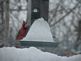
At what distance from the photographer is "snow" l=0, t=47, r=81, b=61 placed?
1.29 m

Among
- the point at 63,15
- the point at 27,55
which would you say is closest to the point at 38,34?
the point at 27,55

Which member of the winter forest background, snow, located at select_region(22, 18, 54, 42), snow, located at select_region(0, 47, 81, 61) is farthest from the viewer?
the winter forest background

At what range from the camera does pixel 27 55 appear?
1307 millimetres

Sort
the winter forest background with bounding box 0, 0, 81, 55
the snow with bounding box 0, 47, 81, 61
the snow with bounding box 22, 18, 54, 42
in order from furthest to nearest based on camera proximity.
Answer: the winter forest background with bounding box 0, 0, 81, 55 → the snow with bounding box 22, 18, 54, 42 → the snow with bounding box 0, 47, 81, 61

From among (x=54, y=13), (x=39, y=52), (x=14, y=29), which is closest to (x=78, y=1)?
(x=54, y=13)

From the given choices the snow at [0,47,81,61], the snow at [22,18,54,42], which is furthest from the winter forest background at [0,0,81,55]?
the snow at [0,47,81,61]

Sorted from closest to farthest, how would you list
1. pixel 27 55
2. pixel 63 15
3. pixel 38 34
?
pixel 27 55 < pixel 38 34 < pixel 63 15

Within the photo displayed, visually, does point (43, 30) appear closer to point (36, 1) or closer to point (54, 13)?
→ point (36, 1)

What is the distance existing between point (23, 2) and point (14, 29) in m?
0.60

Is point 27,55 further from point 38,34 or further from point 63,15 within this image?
point 63,15

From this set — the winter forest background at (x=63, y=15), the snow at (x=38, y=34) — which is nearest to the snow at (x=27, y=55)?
the snow at (x=38, y=34)

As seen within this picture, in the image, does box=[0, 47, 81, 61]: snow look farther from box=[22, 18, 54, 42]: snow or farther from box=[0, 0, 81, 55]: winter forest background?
box=[0, 0, 81, 55]: winter forest background

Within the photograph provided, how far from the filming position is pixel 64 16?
3.81 meters

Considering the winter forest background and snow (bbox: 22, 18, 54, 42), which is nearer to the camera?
snow (bbox: 22, 18, 54, 42)
